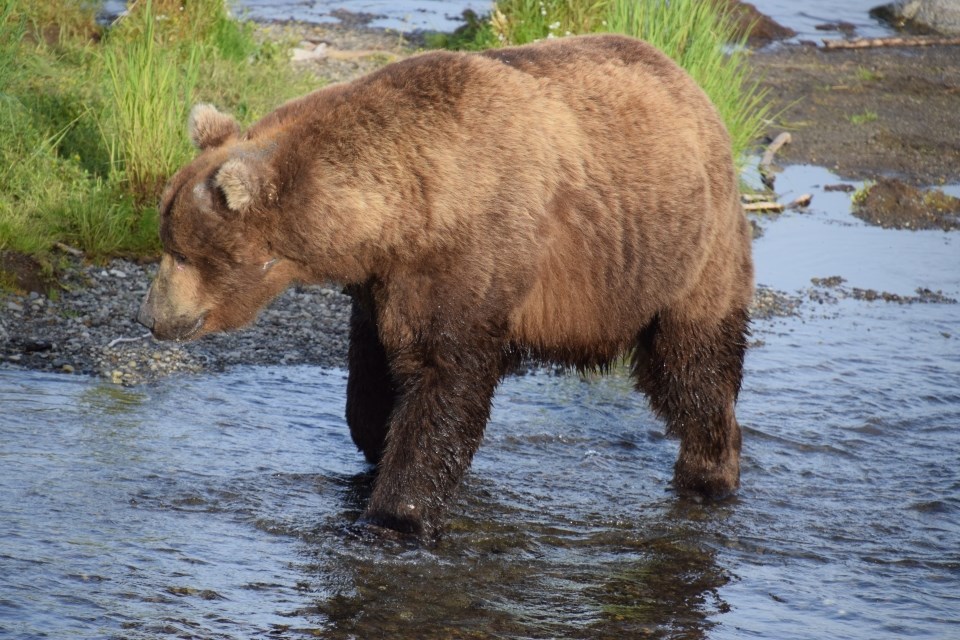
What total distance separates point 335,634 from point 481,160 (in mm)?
1845

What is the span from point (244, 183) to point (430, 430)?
1211mm

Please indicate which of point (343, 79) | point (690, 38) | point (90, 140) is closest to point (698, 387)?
point (90, 140)

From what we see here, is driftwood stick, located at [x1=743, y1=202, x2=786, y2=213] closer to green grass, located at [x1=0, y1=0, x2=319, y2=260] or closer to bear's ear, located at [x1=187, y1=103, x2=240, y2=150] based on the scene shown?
green grass, located at [x1=0, y1=0, x2=319, y2=260]

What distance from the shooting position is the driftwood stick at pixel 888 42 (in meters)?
18.0

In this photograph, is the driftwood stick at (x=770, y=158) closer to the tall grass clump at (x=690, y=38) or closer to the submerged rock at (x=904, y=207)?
the submerged rock at (x=904, y=207)

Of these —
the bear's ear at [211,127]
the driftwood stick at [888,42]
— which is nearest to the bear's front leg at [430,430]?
the bear's ear at [211,127]

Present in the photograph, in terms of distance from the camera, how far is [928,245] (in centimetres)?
1049

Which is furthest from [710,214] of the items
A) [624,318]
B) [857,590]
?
[857,590]

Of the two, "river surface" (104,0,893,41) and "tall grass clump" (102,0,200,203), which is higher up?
"river surface" (104,0,893,41)

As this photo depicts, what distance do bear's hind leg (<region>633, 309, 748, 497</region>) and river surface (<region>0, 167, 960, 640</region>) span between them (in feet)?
0.56

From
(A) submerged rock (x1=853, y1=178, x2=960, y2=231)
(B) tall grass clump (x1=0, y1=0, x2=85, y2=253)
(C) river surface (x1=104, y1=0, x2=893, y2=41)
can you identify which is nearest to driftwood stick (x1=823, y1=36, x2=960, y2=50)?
(C) river surface (x1=104, y1=0, x2=893, y2=41)

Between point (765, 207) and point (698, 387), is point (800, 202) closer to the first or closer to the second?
point (765, 207)

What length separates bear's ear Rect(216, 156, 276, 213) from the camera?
457cm

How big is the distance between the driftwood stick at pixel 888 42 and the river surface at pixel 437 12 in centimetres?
83
